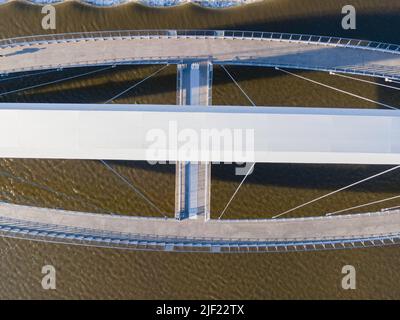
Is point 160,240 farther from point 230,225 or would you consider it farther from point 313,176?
point 313,176

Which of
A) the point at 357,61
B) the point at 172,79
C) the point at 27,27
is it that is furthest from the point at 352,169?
the point at 27,27

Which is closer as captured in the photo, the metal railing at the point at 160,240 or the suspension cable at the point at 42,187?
the metal railing at the point at 160,240

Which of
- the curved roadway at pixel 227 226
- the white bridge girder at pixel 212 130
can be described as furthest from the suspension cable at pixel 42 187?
the white bridge girder at pixel 212 130

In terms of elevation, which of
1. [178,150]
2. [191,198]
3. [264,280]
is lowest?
[264,280]

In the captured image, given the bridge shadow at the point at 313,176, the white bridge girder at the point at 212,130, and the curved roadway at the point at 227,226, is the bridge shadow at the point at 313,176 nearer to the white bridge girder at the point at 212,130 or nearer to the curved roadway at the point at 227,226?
the curved roadway at the point at 227,226

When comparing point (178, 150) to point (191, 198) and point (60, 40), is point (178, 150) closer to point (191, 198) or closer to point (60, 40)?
point (191, 198)

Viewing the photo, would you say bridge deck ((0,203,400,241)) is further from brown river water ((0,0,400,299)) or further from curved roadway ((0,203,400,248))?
brown river water ((0,0,400,299))

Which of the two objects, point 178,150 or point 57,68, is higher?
point 57,68
